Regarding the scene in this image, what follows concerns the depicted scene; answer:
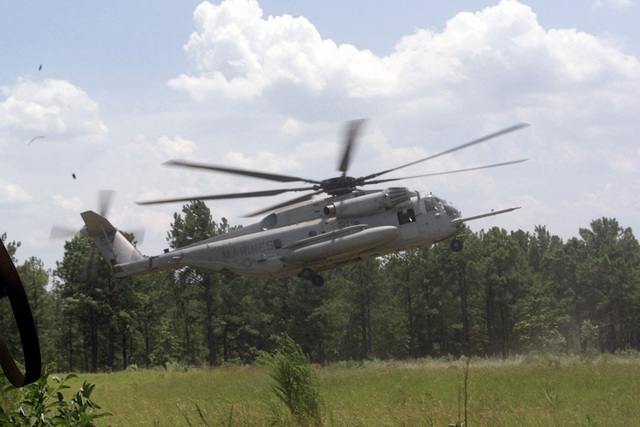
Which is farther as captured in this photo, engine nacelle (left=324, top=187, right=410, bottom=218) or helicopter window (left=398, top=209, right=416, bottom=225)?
helicopter window (left=398, top=209, right=416, bottom=225)

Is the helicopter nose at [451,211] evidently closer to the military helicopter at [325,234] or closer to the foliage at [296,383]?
the military helicopter at [325,234]

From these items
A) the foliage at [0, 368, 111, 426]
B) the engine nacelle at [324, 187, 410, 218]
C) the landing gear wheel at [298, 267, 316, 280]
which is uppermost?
the engine nacelle at [324, 187, 410, 218]

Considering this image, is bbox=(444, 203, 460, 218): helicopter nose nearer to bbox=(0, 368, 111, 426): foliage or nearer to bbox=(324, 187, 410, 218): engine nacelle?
bbox=(324, 187, 410, 218): engine nacelle

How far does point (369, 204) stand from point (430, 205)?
1949 millimetres

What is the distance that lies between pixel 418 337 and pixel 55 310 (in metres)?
34.9

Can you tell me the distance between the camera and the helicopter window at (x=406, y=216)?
18.6 metres

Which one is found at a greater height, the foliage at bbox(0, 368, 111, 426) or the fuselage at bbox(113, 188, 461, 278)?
the fuselage at bbox(113, 188, 461, 278)

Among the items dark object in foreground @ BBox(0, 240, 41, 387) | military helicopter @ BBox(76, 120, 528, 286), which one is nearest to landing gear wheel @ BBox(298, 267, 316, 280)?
military helicopter @ BBox(76, 120, 528, 286)

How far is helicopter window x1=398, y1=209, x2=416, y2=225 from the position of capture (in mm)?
18641

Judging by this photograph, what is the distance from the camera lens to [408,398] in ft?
41.3

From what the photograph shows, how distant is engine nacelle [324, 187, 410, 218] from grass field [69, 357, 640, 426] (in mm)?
4873

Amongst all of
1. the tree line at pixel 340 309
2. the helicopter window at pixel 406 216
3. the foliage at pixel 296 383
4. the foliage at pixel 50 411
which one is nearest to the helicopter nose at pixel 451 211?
the helicopter window at pixel 406 216

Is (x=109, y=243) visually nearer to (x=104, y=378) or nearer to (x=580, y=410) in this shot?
(x=104, y=378)

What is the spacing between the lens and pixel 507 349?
51562mm
